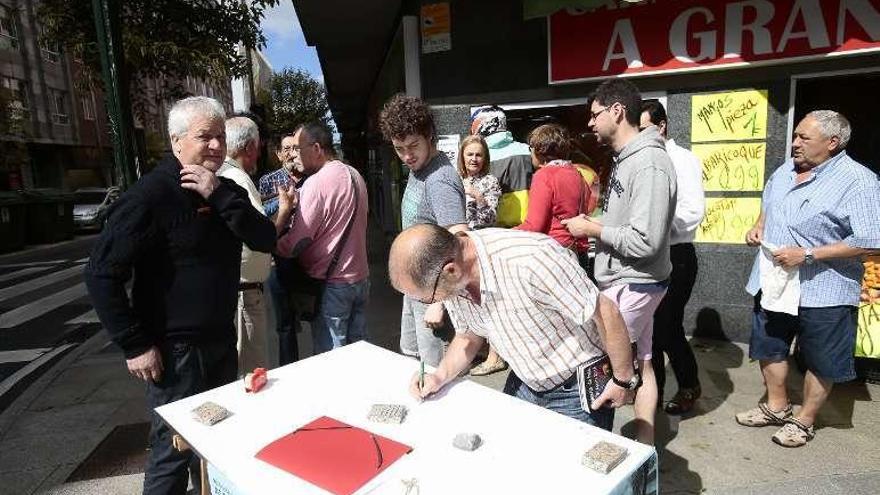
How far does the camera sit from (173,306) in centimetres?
205

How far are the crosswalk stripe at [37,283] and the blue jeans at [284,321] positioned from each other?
6852mm

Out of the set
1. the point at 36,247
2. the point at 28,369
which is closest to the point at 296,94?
the point at 36,247

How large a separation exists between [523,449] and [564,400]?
47 cm

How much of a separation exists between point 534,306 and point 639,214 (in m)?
0.87

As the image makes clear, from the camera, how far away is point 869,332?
3432 mm

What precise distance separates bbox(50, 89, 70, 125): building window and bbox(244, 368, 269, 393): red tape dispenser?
97.0ft

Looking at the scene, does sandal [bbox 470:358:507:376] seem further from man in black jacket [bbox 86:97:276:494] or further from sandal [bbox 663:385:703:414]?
man in black jacket [bbox 86:97:276:494]

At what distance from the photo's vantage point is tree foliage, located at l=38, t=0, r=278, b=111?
15.1 ft

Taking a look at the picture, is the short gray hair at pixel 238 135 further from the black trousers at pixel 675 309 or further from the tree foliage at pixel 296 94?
the tree foliage at pixel 296 94

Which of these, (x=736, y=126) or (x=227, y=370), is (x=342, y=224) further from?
(x=736, y=126)

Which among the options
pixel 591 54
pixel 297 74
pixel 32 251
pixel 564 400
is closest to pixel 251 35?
pixel 591 54

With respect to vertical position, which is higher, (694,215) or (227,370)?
(694,215)

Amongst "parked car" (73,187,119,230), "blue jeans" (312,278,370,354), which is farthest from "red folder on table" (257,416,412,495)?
"parked car" (73,187,119,230)

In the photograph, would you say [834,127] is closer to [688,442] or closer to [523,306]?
[688,442]
